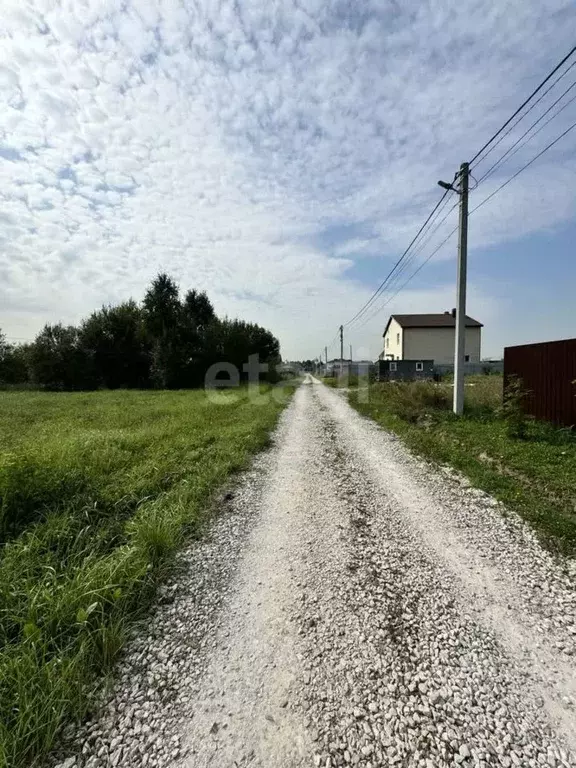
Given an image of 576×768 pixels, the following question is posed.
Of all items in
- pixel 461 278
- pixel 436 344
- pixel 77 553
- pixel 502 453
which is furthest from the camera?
pixel 436 344

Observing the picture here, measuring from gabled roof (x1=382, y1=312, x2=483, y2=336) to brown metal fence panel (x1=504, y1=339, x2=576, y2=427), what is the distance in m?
30.1

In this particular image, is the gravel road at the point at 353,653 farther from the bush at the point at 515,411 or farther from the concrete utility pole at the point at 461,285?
the concrete utility pole at the point at 461,285

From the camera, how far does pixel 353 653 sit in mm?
2088

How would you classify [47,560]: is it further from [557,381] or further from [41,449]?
[557,381]

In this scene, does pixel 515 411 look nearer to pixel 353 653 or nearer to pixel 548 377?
pixel 548 377

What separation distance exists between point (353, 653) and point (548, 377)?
802 centimetres

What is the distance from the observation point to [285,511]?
4.23 meters

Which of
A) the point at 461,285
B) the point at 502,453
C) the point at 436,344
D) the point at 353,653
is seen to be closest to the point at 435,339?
the point at 436,344

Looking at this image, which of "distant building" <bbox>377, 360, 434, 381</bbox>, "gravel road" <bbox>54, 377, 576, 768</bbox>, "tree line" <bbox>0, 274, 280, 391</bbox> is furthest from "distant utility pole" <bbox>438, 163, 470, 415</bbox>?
"tree line" <bbox>0, 274, 280, 391</bbox>

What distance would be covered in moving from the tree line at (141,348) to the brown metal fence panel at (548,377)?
25.8m

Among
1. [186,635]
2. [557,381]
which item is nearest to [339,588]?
[186,635]

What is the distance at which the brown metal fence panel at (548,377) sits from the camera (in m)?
7.08

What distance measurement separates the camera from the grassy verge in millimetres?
3846

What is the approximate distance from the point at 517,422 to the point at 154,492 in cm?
715
